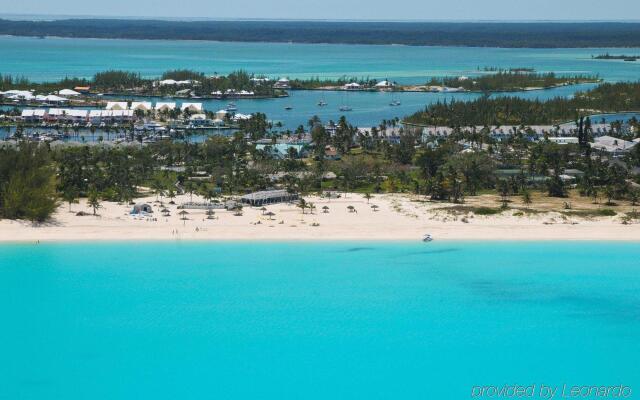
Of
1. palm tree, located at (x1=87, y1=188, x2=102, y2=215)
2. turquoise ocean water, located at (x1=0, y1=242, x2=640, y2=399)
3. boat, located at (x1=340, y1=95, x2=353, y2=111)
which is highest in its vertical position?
palm tree, located at (x1=87, y1=188, x2=102, y2=215)

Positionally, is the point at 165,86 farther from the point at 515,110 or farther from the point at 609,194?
the point at 609,194

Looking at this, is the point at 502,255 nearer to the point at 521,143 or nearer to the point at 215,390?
the point at 215,390

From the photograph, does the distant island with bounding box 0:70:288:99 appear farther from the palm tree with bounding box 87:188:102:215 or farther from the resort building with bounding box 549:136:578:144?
the palm tree with bounding box 87:188:102:215

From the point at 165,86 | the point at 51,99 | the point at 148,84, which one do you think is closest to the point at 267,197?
the point at 51,99

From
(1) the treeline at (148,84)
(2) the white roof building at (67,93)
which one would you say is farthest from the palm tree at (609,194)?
(2) the white roof building at (67,93)

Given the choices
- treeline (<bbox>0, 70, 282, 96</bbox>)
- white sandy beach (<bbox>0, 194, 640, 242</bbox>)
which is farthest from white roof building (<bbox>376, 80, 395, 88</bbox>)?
white sandy beach (<bbox>0, 194, 640, 242</bbox>)

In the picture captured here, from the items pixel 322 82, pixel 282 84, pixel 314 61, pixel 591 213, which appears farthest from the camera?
pixel 314 61
